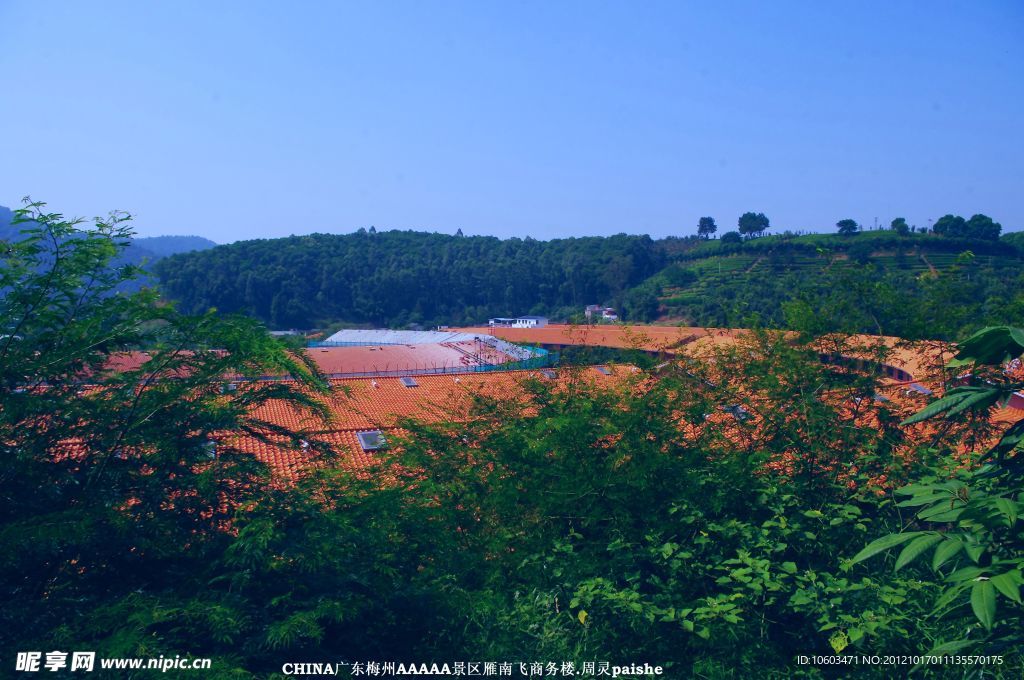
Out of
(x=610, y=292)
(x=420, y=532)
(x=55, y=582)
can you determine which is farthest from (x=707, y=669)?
(x=610, y=292)

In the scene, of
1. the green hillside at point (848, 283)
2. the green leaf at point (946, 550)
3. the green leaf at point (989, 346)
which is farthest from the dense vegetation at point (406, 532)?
the green hillside at point (848, 283)

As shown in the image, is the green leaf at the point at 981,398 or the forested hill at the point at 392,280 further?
the forested hill at the point at 392,280

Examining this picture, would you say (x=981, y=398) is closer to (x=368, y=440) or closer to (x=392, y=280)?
(x=368, y=440)

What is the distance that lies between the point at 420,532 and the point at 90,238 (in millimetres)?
2543

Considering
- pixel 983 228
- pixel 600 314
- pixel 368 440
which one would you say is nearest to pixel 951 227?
pixel 983 228

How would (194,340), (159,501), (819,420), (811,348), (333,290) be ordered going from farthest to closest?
(333,290), (811,348), (819,420), (194,340), (159,501)

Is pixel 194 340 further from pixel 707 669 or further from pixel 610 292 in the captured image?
pixel 610 292

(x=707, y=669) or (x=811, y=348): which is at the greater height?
(x=811, y=348)

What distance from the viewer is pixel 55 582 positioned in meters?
3.22

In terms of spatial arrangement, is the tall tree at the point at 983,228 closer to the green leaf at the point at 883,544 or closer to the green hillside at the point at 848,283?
the green hillside at the point at 848,283

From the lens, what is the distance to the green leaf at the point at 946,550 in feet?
5.81

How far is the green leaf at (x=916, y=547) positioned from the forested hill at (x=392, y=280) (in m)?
72.3

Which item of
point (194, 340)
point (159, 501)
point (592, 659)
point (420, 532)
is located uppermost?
point (194, 340)

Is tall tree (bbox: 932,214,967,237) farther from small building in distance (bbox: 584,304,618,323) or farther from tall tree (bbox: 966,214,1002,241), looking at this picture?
small building in distance (bbox: 584,304,618,323)
